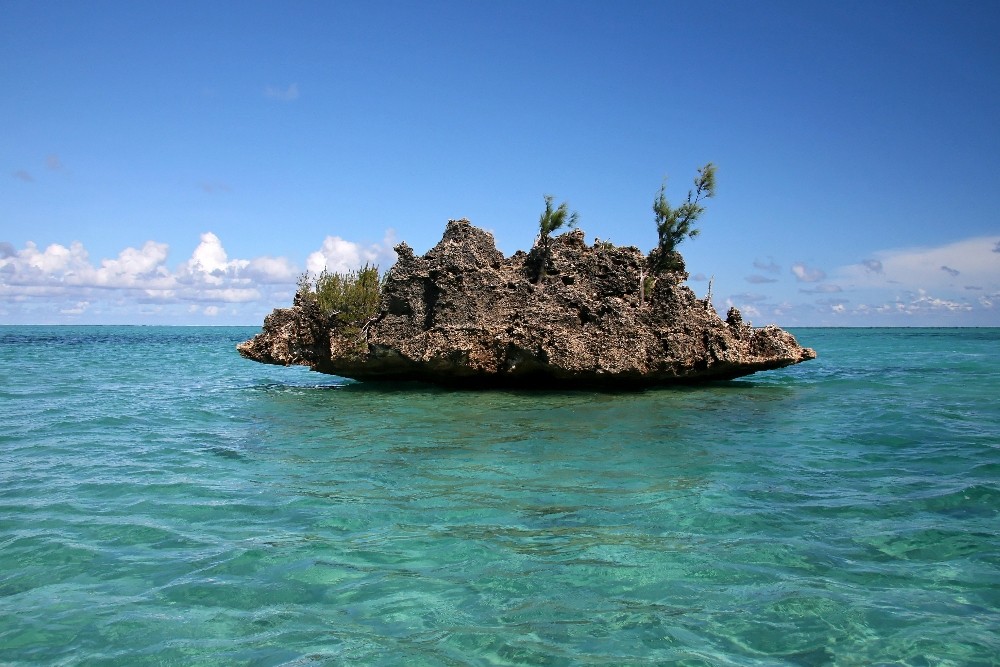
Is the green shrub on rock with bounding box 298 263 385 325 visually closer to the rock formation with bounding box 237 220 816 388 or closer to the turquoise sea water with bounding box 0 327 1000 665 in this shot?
the rock formation with bounding box 237 220 816 388

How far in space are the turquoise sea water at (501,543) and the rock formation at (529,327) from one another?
5.16m

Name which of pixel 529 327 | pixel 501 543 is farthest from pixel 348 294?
pixel 501 543

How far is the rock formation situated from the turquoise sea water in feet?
16.9

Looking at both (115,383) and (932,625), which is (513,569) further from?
(115,383)

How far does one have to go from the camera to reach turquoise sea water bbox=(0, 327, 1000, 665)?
4215 mm

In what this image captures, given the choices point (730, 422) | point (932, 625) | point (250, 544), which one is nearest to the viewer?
point (932, 625)

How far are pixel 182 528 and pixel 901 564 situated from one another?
6.34 meters

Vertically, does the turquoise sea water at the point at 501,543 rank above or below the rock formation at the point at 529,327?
below

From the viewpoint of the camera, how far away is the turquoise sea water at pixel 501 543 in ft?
13.8

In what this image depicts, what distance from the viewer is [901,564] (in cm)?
554

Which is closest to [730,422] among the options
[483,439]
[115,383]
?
[483,439]

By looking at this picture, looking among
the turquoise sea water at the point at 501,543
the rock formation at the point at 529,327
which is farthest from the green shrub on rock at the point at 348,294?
the turquoise sea water at the point at 501,543

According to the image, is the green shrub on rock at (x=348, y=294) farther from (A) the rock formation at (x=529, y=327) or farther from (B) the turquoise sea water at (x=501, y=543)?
(B) the turquoise sea water at (x=501, y=543)

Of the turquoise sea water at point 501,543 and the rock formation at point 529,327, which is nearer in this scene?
the turquoise sea water at point 501,543
